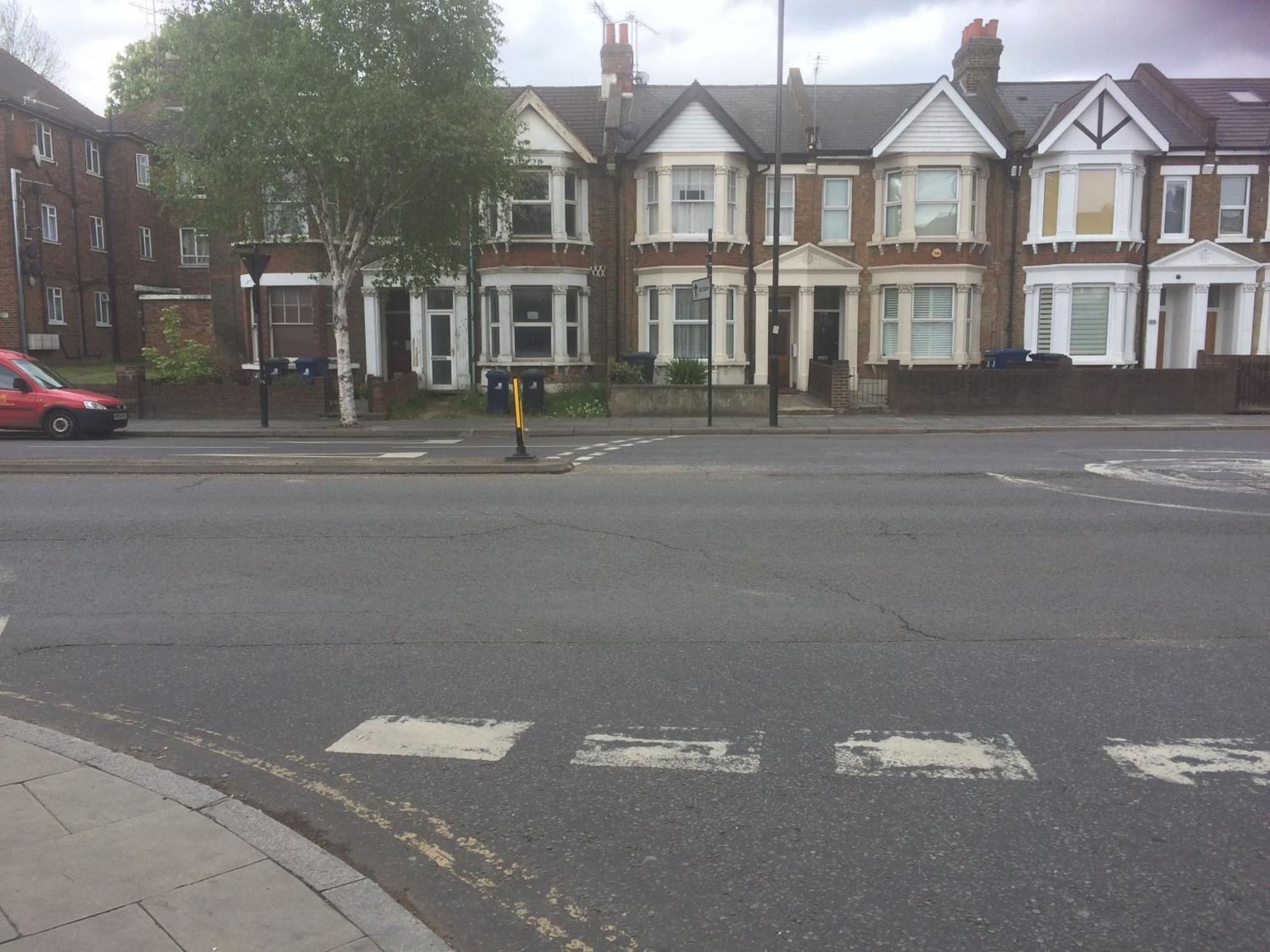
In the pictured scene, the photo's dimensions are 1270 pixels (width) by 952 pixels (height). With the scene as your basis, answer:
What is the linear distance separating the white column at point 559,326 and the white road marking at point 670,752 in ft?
79.7

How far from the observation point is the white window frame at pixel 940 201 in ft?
92.6

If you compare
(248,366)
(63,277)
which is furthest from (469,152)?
(63,277)

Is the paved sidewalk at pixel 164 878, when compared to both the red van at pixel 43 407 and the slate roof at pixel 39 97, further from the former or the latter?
the slate roof at pixel 39 97

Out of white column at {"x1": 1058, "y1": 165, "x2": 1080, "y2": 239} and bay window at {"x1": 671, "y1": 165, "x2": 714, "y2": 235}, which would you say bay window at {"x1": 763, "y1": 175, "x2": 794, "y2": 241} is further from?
white column at {"x1": 1058, "y1": 165, "x2": 1080, "y2": 239}

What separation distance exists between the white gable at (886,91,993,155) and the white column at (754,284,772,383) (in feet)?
17.6

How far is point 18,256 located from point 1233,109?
132 ft

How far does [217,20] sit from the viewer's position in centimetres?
1923

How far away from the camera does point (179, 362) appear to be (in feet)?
86.7

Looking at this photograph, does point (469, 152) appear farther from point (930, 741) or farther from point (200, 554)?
point (930, 741)

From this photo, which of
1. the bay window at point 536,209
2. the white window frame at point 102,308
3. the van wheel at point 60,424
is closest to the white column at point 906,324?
the bay window at point 536,209

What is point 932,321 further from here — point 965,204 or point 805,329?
point 805,329

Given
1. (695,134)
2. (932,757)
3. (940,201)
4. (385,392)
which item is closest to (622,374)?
(385,392)

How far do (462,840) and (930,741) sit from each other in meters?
2.22

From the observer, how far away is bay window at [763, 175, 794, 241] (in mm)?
28880
